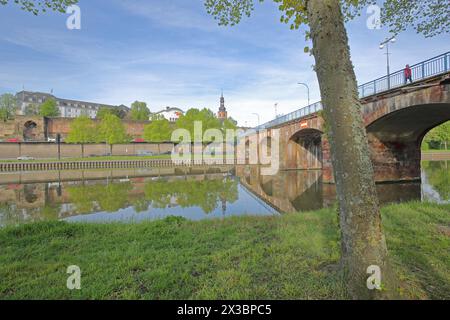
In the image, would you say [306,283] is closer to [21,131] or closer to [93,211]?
[93,211]

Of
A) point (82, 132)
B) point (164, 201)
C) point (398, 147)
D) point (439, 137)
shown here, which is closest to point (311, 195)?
point (164, 201)

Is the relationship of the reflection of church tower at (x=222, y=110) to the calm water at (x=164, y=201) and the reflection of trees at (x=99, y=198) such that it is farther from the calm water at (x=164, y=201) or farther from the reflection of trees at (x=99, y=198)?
the reflection of trees at (x=99, y=198)

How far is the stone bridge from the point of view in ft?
40.2

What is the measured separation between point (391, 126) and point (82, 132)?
4979 centimetres

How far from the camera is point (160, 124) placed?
174 ft

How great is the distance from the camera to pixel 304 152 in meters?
32.1

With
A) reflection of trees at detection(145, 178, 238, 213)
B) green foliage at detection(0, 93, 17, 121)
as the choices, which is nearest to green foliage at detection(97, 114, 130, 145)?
reflection of trees at detection(145, 178, 238, 213)

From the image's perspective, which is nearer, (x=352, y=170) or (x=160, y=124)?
(x=352, y=170)

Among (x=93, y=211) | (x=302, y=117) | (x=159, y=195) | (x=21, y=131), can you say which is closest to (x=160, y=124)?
(x=21, y=131)

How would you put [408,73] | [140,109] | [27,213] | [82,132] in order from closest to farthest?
[27,213] < [408,73] < [82,132] < [140,109]

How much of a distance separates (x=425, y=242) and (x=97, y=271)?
622 cm

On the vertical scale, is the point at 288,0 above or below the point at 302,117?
below

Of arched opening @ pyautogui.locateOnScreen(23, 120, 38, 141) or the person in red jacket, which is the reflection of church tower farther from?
the person in red jacket

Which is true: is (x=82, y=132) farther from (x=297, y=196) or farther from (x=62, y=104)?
(x=62, y=104)
